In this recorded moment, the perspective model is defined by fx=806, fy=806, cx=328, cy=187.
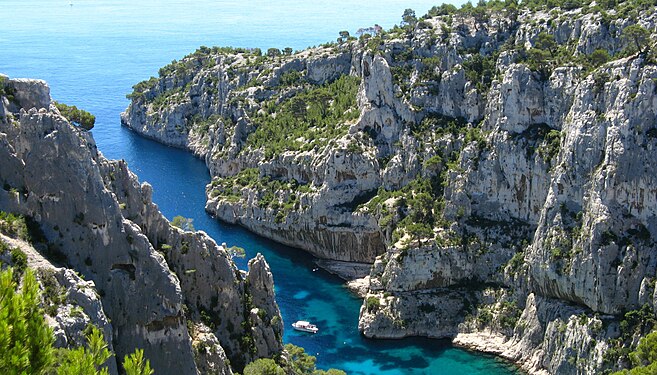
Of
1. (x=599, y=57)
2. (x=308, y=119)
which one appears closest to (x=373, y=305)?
(x=599, y=57)

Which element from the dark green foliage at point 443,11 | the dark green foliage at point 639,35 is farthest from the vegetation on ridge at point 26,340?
the dark green foliage at point 443,11

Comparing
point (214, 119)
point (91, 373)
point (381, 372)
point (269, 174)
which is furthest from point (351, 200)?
point (91, 373)

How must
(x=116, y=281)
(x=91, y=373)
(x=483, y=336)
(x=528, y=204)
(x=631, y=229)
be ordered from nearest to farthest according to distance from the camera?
(x=91, y=373) < (x=116, y=281) < (x=631, y=229) < (x=483, y=336) < (x=528, y=204)

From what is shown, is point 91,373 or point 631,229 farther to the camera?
point 631,229

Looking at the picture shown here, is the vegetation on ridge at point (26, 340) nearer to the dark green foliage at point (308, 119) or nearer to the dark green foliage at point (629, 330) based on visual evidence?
the dark green foliage at point (629, 330)

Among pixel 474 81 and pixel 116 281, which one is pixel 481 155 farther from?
pixel 116 281

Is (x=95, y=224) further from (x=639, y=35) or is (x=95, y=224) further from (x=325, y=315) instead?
(x=639, y=35)

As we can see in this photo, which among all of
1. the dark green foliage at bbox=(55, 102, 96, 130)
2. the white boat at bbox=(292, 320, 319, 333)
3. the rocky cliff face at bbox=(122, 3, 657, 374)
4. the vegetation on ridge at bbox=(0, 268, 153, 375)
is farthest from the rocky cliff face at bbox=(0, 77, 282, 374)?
the rocky cliff face at bbox=(122, 3, 657, 374)
